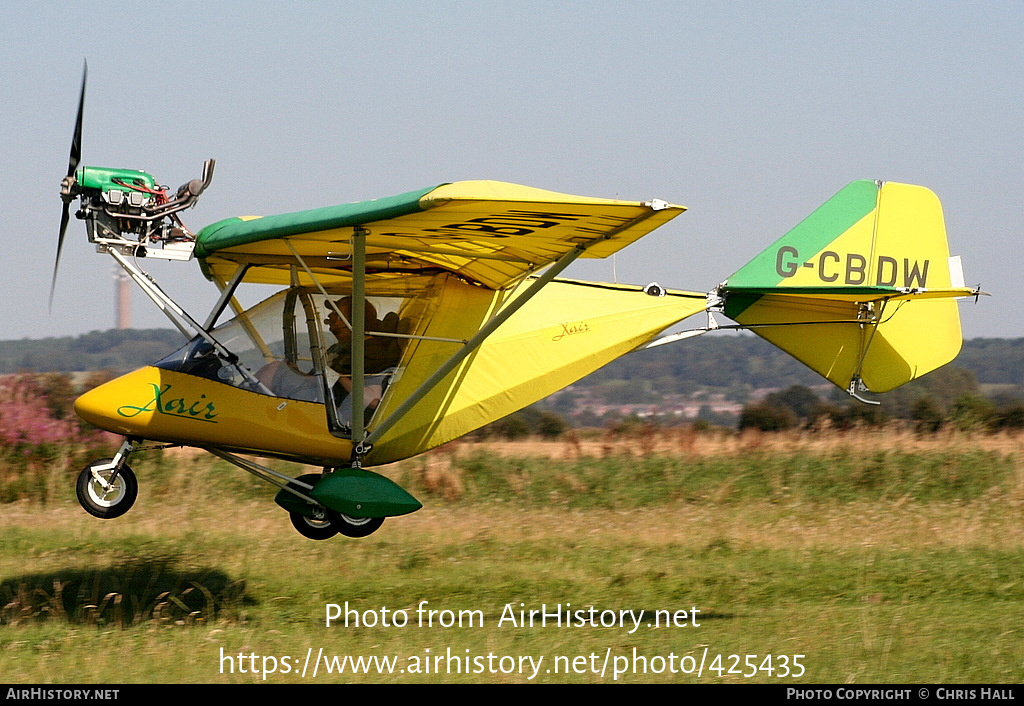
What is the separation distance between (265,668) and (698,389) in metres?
47.4

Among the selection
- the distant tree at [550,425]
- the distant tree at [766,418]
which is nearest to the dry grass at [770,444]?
the distant tree at [550,425]

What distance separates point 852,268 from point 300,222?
21.4 feet

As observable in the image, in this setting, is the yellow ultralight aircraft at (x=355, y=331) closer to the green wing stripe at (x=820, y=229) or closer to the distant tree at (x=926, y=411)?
the green wing stripe at (x=820, y=229)

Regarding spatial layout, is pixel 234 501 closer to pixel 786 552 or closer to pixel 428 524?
pixel 428 524

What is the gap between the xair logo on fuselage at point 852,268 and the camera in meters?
11.7

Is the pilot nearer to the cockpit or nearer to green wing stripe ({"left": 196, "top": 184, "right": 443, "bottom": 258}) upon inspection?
the cockpit

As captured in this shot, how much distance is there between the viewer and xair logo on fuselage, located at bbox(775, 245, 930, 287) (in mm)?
11664

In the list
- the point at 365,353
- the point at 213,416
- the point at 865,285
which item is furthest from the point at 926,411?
the point at 213,416

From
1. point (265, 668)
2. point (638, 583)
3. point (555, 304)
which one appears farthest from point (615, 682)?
point (555, 304)

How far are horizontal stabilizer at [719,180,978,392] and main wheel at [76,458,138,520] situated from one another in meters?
6.62

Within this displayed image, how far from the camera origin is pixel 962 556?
463 inches

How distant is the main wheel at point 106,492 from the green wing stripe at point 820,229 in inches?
256

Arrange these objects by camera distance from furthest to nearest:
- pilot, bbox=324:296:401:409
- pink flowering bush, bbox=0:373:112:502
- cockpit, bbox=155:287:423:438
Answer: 1. pink flowering bush, bbox=0:373:112:502
2. pilot, bbox=324:296:401:409
3. cockpit, bbox=155:287:423:438

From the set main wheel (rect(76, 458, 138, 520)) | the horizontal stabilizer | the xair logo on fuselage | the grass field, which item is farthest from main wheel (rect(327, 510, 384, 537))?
the xair logo on fuselage
